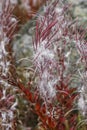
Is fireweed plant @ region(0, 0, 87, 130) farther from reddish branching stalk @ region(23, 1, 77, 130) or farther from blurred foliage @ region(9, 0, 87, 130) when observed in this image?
blurred foliage @ region(9, 0, 87, 130)

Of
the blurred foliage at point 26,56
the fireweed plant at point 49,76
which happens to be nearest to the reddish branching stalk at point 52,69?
the fireweed plant at point 49,76

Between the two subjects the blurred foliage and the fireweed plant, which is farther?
the blurred foliage

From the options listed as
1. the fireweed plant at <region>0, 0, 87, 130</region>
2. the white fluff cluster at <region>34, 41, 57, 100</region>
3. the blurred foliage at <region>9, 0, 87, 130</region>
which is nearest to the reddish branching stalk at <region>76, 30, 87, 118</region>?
the fireweed plant at <region>0, 0, 87, 130</region>

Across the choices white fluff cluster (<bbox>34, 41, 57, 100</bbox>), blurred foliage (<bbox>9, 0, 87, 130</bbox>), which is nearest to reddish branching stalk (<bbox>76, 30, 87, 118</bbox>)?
white fluff cluster (<bbox>34, 41, 57, 100</bbox>)

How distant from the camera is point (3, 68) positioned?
1912 millimetres

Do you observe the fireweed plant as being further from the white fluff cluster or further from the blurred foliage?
the blurred foliage

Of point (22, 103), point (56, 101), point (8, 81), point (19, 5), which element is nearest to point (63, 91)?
point (56, 101)

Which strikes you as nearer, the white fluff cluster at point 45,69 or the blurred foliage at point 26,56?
the white fluff cluster at point 45,69

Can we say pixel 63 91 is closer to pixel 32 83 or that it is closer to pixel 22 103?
pixel 32 83

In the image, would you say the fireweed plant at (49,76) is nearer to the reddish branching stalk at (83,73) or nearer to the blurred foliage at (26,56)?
the reddish branching stalk at (83,73)

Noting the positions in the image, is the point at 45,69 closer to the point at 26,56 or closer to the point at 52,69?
the point at 52,69

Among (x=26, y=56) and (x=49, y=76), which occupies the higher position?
(x=49, y=76)

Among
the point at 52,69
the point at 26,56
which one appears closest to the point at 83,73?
the point at 52,69

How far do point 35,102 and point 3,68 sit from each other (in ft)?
0.72
